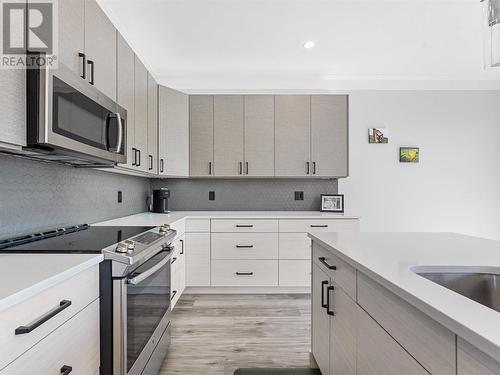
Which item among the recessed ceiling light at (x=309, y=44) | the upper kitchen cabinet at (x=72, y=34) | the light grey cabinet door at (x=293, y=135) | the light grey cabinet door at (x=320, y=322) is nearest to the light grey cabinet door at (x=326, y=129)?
the light grey cabinet door at (x=293, y=135)

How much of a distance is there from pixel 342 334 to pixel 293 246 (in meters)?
1.96

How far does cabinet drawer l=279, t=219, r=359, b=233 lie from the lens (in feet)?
11.0

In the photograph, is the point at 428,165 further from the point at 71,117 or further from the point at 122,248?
the point at 71,117

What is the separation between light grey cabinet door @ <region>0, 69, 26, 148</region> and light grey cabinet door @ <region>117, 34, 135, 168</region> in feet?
3.42

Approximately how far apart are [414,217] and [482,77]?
198 cm

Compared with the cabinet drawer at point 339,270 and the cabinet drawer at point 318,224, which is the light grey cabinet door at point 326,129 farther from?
the cabinet drawer at point 339,270

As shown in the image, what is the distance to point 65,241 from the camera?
1550 mm

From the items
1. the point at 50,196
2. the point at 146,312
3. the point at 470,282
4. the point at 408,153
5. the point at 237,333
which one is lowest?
the point at 237,333

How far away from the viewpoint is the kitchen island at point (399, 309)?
622 mm

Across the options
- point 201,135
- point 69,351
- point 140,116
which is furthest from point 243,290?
point 69,351

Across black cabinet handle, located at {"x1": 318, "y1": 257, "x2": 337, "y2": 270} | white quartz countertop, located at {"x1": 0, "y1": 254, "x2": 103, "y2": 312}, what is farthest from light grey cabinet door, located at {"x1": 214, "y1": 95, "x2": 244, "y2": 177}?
white quartz countertop, located at {"x1": 0, "y1": 254, "x2": 103, "y2": 312}

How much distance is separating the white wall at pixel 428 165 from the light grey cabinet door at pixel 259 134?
109 cm

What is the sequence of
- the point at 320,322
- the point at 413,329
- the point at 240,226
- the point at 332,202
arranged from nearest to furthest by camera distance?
the point at 413,329 < the point at 320,322 < the point at 240,226 < the point at 332,202

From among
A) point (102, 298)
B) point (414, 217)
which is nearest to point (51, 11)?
point (102, 298)
